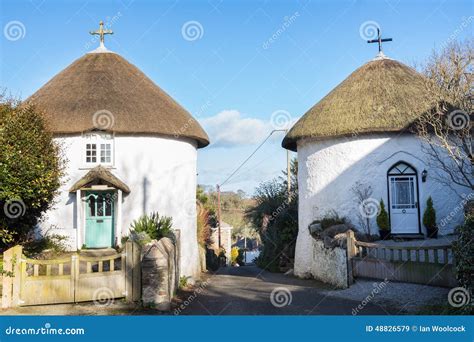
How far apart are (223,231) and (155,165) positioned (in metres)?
26.6

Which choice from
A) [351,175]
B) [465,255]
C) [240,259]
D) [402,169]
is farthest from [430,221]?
[240,259]

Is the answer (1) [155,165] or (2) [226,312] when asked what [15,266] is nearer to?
(2) [226,312]

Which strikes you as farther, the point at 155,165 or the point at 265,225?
the point at 265,225

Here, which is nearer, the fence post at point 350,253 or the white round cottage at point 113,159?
the fence post at point 350,253

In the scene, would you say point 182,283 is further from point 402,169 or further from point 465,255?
point 465,255

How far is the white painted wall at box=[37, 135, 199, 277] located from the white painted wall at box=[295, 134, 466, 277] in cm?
453

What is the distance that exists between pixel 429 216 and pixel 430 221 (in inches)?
6.5

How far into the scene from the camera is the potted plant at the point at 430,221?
16.4m

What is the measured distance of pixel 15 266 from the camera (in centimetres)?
973

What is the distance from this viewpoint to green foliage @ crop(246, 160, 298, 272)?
2230 cm

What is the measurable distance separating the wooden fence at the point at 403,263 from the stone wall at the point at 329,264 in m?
0.39

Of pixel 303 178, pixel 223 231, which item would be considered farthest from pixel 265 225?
pixel 223 231

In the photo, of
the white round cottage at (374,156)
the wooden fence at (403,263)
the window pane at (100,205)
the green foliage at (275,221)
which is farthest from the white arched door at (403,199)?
the window pane at (100,205)

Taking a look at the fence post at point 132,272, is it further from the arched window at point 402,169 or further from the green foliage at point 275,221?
the green foliage at point 275,221
